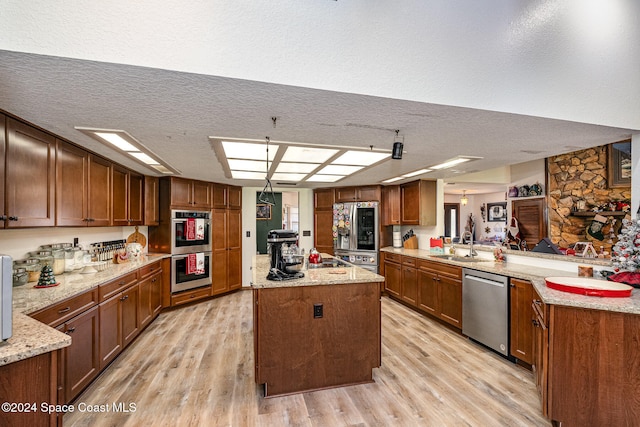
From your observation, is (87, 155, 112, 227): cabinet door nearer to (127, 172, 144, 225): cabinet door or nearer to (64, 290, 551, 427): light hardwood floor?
(127, 172, 144, 225): cabinet door

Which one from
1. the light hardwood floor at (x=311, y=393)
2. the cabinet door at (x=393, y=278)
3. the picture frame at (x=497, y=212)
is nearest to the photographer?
the light hardwood floor at (x=311, y=393)

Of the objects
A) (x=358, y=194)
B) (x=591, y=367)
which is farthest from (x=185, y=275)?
(x=591, y=367)

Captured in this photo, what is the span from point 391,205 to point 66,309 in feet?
14.8

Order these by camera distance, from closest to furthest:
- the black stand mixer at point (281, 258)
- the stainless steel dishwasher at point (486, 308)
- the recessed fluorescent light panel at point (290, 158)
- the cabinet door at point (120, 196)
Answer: the black stand mixer at point (281, 258) < the recessed fluorescent light panel at point (290, 158) < the stainless steel dishwasher at point (486, 308) < the cabinet door at point (120, 196)

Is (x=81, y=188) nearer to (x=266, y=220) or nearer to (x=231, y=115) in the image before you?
(x=231, y=115)

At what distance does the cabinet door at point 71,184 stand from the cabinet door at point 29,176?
0.23 ft

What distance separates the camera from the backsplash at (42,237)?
7.43ft

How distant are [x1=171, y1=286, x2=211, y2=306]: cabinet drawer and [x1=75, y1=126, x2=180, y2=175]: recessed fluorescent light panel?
1.97m

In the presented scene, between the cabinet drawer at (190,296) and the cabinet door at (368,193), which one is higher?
the cabinet door at (368,193)

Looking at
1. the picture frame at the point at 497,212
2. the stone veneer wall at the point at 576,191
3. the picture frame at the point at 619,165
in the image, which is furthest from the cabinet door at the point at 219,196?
the picture frame at the point at 497,212

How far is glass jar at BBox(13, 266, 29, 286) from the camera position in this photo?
7.00 feet

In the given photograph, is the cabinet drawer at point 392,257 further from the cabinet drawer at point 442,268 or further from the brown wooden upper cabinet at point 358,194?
the brown wooden upper cabinet at point 358,194

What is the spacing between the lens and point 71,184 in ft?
8.24

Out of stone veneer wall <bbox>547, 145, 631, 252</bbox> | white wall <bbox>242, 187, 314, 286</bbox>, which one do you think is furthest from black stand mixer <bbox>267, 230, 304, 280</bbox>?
stone veneer wall <bbox>547, 145, 631, 252</bbox>
